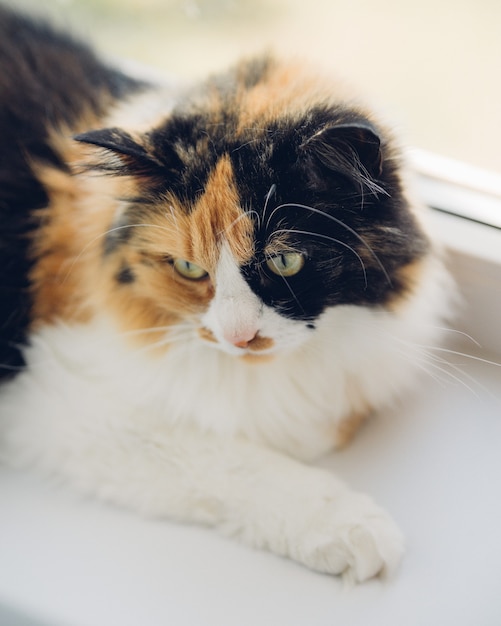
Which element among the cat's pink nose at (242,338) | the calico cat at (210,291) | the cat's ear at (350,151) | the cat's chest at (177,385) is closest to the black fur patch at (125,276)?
the calico cat at (210,291)

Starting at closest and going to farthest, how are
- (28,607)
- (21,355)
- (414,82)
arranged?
(28,607), (21,355), (414,82)

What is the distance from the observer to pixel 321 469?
1.07m

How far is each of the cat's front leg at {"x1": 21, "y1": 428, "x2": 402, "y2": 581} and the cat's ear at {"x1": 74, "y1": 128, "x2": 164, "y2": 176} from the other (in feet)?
1.44

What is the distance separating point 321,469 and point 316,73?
0.67 meters

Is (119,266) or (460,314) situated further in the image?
(460,314)

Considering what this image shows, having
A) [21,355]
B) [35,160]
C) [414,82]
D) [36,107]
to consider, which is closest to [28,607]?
[21,355]

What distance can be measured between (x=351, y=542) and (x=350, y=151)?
0.56m

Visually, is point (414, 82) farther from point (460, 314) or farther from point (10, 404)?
point (10, 404)

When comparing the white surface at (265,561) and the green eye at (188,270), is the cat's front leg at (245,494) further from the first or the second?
the green eye at (188,270)

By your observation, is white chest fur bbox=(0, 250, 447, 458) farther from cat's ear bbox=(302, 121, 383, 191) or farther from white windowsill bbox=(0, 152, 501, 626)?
cat's ear bbox=(302, 121, 383, 191)

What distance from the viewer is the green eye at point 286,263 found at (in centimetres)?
85

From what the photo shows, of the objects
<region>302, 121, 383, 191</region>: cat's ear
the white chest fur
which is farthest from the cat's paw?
<region>302, 121, 383, 191</region>: cat's ear

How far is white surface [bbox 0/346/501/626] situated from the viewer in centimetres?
90

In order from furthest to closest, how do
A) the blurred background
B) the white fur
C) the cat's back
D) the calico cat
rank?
the blurred background < the cat's back < the white fur < the calico cat
